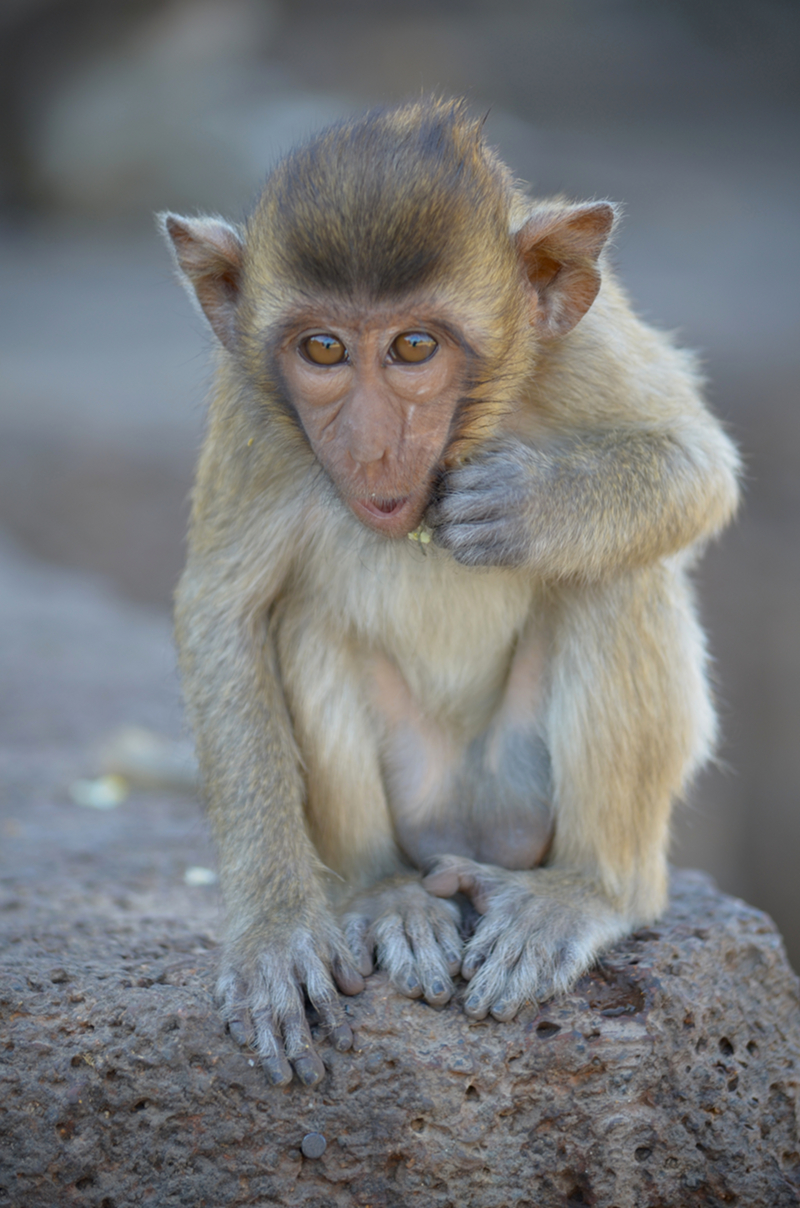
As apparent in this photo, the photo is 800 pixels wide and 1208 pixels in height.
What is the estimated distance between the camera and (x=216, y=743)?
4414 millimetres

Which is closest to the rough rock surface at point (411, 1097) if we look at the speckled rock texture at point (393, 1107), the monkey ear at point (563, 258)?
the speckled rock texture at point (393, 1107)

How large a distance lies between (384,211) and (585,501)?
3.84ft

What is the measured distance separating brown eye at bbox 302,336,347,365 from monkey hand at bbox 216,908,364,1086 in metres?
1.86

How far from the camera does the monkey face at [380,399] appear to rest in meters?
3.69

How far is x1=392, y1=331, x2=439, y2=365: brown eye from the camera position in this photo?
12.3ft

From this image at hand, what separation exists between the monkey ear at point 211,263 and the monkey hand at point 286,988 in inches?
81.0

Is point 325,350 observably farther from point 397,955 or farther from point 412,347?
point 397,955

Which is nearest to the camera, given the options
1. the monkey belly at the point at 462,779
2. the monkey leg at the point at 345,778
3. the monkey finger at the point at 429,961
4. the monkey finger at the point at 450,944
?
the monkey finger at the point at 429,961

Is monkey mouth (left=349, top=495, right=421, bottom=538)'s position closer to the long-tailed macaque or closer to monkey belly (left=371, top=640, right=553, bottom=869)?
the long-tailed macaque

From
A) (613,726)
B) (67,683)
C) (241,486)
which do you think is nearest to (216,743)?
(241,486)

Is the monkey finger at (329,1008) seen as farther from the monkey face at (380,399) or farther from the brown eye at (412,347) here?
the brown eye at (412,347)

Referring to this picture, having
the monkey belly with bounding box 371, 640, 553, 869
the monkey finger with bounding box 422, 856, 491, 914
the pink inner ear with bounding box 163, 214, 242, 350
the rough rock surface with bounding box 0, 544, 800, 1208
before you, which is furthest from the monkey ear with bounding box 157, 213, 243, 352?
the rough rock surface with bounding box 0, 544, 800, 1208

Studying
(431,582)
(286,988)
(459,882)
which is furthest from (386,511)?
(286,988)

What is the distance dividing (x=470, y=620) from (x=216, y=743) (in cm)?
103
